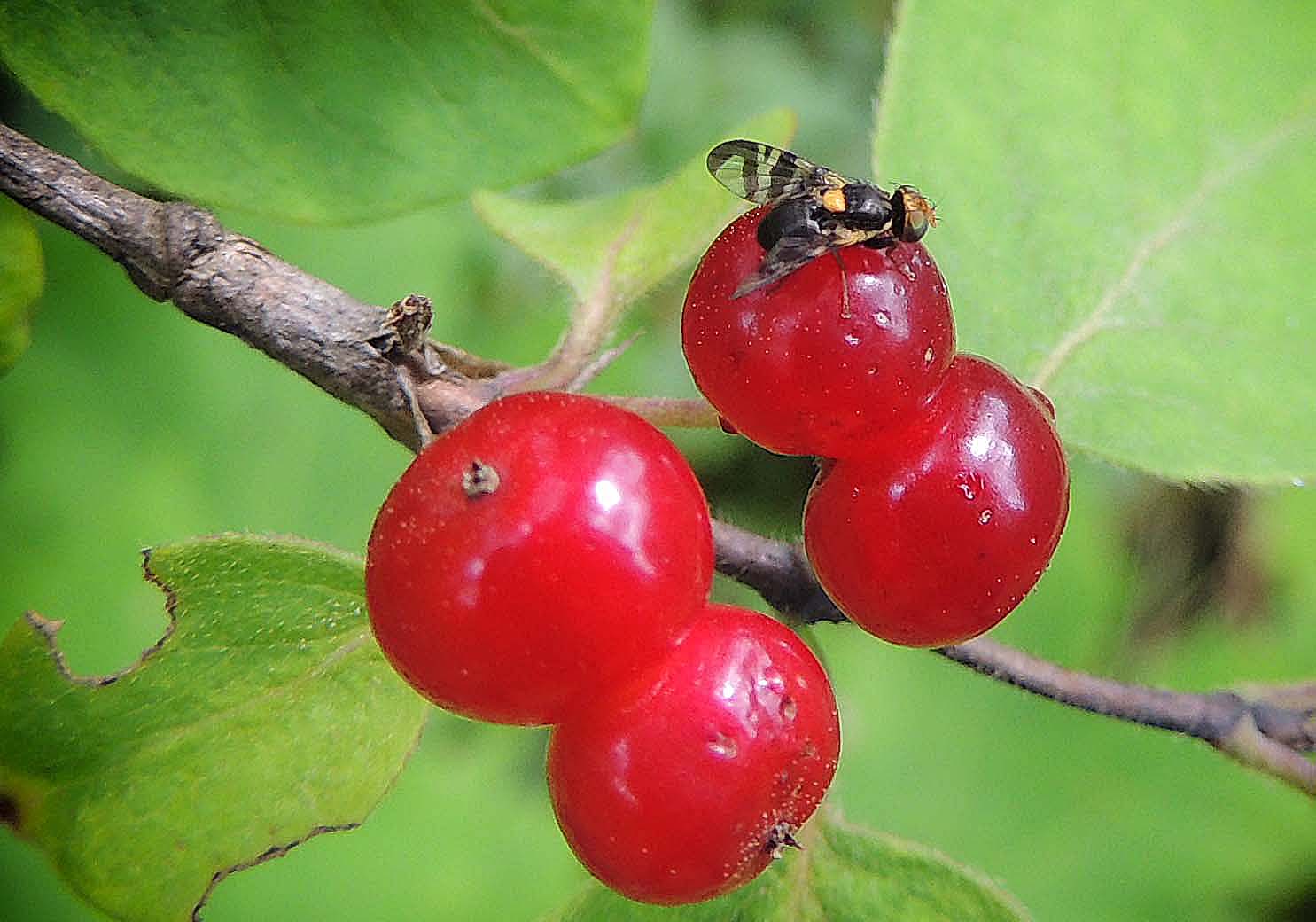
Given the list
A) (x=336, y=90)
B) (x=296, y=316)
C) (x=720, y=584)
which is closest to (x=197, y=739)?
(x=296, y=316)

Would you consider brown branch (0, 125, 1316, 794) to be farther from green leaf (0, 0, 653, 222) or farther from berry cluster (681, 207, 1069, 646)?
berry cluster (681, 207, 1069, 646)

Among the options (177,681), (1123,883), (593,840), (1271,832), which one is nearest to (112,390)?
(177,681)

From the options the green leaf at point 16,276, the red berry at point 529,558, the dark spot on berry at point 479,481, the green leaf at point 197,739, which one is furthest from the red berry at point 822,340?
the green leaf at point 16,276

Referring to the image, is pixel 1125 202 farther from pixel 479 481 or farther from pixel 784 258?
pixel 479 481

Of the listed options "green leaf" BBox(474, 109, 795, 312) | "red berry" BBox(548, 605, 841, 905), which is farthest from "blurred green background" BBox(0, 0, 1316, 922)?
"red berry" BBox(548, 605, 841, 905)

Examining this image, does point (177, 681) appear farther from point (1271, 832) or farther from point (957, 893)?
point (1271, 832)
